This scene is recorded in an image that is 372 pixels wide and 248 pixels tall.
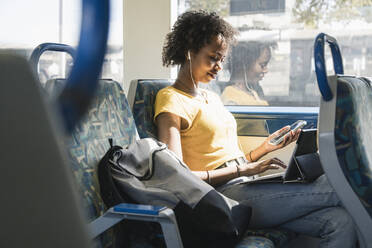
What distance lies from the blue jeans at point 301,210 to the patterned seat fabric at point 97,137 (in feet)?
1.63

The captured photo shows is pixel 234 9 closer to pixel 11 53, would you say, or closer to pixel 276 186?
pixel 276 186

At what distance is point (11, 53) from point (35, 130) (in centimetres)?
4

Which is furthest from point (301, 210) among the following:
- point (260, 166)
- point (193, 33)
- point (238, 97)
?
Answer: point (238, 97)

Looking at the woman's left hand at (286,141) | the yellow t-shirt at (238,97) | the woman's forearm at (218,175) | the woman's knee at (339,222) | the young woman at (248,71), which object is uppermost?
the young woman at (248,71)

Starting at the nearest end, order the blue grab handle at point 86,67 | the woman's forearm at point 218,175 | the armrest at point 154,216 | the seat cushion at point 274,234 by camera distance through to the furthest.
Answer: the blue grab handle at point 86,67, the armrest at point 154,216, the seat cushion at point 274,234, the woman's forearm at point 218,175

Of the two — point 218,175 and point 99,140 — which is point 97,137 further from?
point 218,175

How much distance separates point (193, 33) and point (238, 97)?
2.31 ft

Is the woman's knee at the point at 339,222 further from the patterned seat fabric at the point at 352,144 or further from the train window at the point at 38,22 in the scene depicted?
the train window at the point at 38,22

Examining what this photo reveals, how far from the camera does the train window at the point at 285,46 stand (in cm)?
247

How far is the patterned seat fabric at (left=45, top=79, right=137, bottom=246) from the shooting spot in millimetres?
1385

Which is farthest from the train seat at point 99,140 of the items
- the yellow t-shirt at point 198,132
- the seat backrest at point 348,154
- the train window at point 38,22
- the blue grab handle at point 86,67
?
the blue grab handle at point 86,67

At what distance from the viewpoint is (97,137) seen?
1.54m

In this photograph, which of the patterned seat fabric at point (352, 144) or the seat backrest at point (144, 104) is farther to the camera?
the seat backrest at point (144, 104)

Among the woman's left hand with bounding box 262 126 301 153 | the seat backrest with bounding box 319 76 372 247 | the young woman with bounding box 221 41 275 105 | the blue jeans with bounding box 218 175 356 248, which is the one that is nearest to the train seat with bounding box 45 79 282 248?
the blue jeans with bounding box 218 175 356 248
